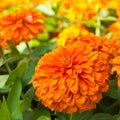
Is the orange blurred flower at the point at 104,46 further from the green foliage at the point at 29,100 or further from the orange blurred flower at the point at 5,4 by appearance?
the orange blurred flower at the point at 5,4

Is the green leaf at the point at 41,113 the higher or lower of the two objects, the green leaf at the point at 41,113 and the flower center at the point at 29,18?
the lower

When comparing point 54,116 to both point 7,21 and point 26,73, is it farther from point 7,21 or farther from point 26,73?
point 7,21

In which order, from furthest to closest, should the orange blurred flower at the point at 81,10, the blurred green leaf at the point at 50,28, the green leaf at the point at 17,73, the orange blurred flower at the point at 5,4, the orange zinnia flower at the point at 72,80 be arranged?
1. the orange blurred flower at the point at 5,4
2. the blurred green leaf at the point at 50,28
3. the orange blurred flower at the point at 81,10
4. the green leaf at the point at 17,73
5. the orange zinnia flower at the point at 72,80

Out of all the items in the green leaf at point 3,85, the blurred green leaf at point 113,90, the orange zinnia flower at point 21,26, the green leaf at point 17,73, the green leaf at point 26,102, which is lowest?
the blurred green leaf at point 113,90

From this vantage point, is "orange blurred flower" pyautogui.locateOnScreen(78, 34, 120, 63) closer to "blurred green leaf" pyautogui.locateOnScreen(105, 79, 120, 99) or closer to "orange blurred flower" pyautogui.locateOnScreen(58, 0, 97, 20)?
"blurred green leaf" pyautogui.locateOnScreen(105, 79, 120, 99)

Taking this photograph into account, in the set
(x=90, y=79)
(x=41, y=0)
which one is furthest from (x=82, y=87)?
(x=41, y=0)

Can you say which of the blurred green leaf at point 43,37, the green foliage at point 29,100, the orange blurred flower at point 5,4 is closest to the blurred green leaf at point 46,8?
the orange blurred flower at point 5,4
